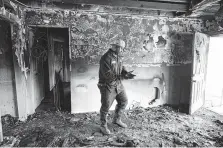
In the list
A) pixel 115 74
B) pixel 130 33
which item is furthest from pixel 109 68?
pixel 130 33

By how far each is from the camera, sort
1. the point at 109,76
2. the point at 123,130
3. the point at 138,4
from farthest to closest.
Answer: the point at 138,4
the point at 123,130
the point at 109,76

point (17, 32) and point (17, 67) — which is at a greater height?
point (17, 32)

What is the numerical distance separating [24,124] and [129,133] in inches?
92.1

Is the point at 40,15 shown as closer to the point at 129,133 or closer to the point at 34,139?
the point at 34,139

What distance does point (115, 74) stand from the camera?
296 cm

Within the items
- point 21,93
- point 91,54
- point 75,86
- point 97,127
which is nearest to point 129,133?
point 97,127

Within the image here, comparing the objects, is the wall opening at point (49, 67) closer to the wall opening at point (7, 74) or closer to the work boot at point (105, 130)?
the wall opening at point (7, 74)

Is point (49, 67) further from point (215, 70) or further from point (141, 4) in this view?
point (215, 70)

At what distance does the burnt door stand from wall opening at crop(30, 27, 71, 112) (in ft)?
11.3

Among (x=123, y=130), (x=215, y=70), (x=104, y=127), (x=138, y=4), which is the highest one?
(x=138, y=4)

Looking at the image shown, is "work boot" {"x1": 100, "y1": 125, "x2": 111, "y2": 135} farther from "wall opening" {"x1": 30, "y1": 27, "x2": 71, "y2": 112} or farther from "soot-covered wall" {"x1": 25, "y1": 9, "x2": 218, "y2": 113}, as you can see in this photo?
"wall opening" {"x1": 30, "y1": 27, "x2": 71, "y2": 112}

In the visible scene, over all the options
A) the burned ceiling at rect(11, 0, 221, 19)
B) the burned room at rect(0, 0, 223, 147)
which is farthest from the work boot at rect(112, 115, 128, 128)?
the burned ceiling at rect(11, 0, 221, 19)

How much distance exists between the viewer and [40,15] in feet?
11.5

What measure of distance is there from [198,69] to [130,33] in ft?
6.74
